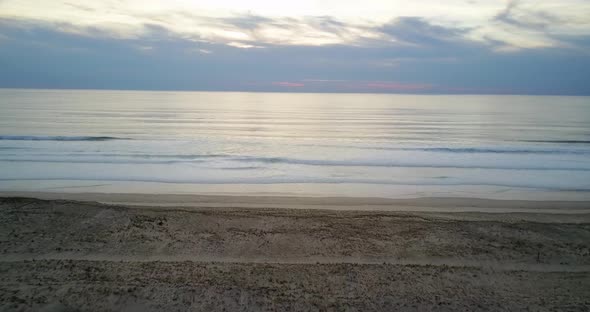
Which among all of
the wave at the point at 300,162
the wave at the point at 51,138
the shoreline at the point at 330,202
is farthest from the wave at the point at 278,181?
the wave at the point at 51,138

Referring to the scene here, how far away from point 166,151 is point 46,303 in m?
15.9

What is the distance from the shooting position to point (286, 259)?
679cm

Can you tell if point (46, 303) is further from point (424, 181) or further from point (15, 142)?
point (15, 142)

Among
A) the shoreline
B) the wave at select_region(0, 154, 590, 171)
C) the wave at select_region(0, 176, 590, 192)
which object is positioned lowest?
the shoreline

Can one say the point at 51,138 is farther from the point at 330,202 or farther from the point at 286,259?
the point at 286,259

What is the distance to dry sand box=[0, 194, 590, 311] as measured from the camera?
5.49 metres

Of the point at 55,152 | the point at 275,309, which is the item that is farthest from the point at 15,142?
the point at 275,309

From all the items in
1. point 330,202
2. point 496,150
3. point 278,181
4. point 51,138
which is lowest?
point 330,202

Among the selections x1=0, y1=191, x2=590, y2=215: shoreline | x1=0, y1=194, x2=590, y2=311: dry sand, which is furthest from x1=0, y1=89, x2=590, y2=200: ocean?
x1=0, y1=194, x2=590, y2=311: dry sand

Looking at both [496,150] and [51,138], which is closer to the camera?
[496,150]

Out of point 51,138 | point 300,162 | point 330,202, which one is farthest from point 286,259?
point 51,138

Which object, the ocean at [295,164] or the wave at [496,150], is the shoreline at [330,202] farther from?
the wave at [496,150]

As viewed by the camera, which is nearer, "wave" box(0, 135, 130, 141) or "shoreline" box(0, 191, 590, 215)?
"shoreline" box(0, 191, 590, 215)

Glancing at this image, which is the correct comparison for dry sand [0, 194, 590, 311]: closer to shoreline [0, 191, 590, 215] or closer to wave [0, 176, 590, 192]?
shoreline [0, 191, 590, 215]
